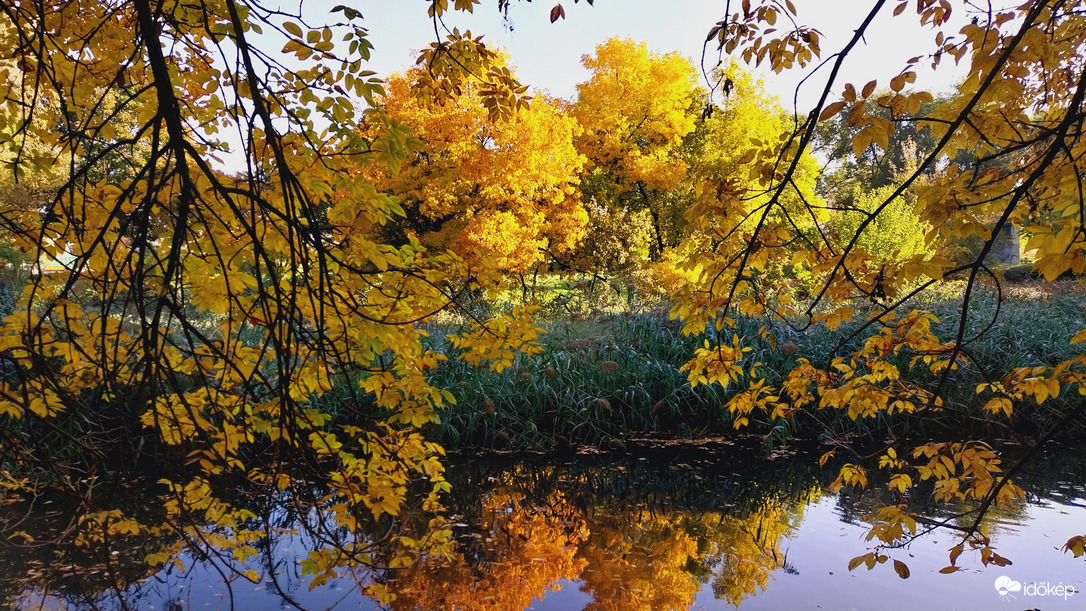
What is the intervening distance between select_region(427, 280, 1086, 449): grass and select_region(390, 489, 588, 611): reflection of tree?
1.63m

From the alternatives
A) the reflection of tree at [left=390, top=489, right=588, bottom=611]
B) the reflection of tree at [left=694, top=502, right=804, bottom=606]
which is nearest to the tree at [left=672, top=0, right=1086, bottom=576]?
the reflection of tree at [left=694, top=502, right=804, bottom=606]

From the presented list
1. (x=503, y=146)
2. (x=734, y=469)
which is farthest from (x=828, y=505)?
(x=503, y=146)

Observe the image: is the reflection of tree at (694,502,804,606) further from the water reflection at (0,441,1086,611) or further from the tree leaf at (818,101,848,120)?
the tree leaf at (818,101,848,120)

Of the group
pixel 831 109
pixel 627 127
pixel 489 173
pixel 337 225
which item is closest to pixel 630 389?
pixel 337 225

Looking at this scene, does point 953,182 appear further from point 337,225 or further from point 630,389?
point 630,389

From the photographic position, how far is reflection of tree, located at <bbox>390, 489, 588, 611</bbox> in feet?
13.6

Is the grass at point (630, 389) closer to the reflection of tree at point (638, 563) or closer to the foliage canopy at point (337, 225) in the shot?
the reflection of tree at point (638, 563)

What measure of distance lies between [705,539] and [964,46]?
12.4 feet

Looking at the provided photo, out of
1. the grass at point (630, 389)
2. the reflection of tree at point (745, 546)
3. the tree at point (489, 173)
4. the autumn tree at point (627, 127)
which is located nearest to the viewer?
the reflection of tree at point (745, 546)

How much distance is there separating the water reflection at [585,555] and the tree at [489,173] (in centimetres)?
856

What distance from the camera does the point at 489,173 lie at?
46.5 feet

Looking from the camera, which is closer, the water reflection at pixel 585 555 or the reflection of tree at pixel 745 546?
the water reflection at pixel 585 555

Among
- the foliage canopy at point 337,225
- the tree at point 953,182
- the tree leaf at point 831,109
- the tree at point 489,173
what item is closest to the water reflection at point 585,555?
the foliage canopy at point 337,225

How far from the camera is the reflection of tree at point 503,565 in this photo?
13.6ft
